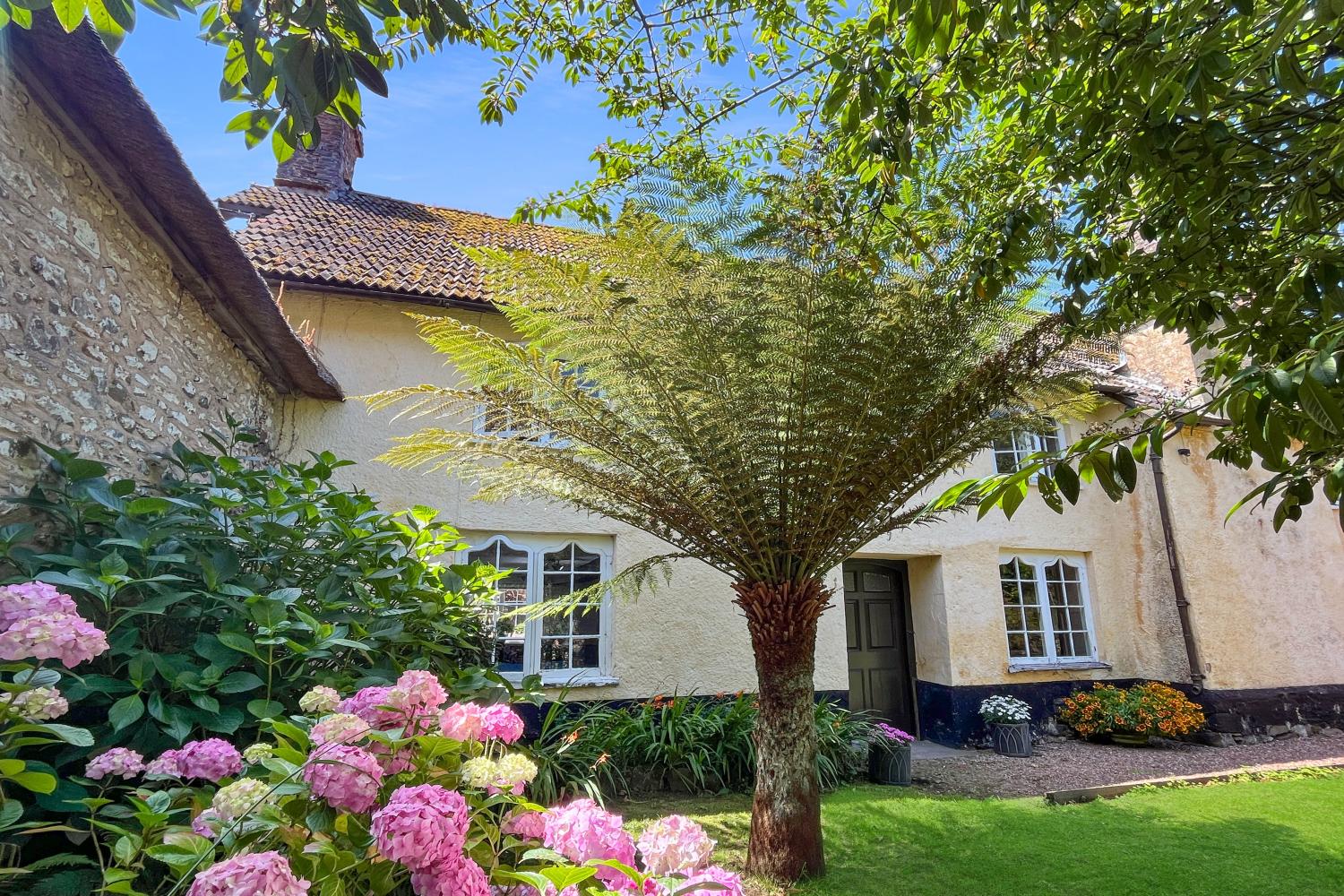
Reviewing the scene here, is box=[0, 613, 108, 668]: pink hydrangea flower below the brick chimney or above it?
below

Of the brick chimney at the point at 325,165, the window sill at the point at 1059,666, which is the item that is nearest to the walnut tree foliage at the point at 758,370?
the window sill at the point at 1059,666

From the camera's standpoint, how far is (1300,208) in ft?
7.16

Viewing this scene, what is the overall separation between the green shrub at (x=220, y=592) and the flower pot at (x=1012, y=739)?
5966 millimetres

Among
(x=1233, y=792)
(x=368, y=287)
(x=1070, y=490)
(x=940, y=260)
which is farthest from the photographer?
(x=368, y=287)

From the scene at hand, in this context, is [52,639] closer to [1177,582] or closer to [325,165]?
[325,165]

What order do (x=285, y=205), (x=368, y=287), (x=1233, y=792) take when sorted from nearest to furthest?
1. (x=1233, y=792)
2. (x=368, y=287)
3. (x=285, y=205)

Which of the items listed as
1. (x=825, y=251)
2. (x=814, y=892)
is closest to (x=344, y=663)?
(x=814, y=892)

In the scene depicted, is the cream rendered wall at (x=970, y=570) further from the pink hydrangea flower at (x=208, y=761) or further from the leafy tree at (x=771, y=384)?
the pink hydrangea flower at (x=208, y=761)

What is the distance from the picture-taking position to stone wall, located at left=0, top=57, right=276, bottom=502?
2.22 meters

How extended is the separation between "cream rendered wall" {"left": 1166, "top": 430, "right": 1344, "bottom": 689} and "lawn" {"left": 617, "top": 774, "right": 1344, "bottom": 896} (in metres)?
2.75

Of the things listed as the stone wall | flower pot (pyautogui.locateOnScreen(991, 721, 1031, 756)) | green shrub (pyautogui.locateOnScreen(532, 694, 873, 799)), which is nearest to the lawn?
green shrub (pyautogui.locateOnScreen(532, 694, 873, 799))

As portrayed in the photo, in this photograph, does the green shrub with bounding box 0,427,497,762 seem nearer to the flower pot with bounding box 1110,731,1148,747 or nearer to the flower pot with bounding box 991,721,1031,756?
the flower pot with bounding box 991,721,1031,756

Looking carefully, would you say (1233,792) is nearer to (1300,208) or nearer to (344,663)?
(1300,208)

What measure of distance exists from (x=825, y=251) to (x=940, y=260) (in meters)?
0.66
